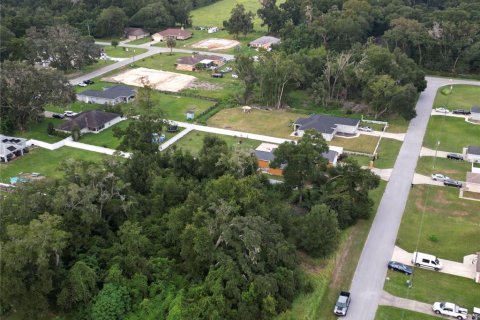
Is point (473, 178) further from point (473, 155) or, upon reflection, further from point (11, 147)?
point (11, 147)

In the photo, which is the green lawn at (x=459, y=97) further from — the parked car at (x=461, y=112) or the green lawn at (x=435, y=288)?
the green lawn at (x=435, y=288)

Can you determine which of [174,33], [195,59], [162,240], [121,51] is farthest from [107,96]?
[174,33]

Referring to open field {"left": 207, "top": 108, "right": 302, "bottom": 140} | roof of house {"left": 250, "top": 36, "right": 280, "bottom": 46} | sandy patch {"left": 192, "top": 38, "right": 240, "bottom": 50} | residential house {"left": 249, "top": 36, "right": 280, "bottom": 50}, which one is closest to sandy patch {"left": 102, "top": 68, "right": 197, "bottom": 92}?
open field {"left": 207, "top": 108, "right": 302, "bottom": 140}

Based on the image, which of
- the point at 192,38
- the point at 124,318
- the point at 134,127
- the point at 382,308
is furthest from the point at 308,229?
the point at 192,38

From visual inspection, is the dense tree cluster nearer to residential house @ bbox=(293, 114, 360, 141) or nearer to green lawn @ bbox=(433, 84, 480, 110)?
residential house @ bbox=(293, 114, 360, 141)

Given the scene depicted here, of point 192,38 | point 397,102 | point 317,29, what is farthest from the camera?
point 192,38

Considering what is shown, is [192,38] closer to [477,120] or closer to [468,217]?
[477,120]
